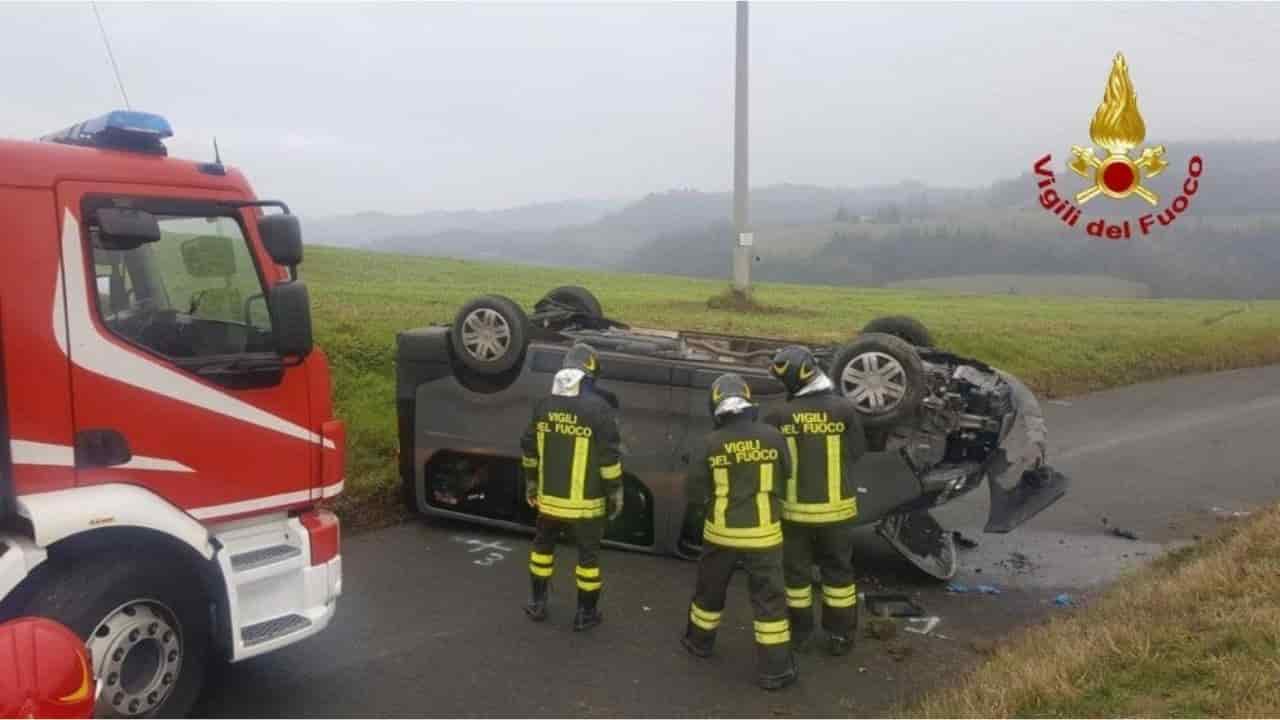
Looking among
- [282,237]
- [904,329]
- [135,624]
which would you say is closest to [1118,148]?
[904,329]

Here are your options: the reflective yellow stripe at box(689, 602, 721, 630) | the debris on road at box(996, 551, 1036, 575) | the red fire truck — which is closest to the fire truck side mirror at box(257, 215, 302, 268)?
the red fire truck

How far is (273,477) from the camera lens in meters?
4.30

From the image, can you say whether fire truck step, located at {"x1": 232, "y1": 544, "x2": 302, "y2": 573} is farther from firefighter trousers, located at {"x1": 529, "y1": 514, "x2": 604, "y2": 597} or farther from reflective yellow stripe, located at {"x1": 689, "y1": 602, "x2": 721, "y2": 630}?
reflective yellow stripe, located at {"x1": 689, "y1": 602, "x2": 721, "y2": 630}

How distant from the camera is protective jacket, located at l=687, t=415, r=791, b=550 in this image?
190 inches

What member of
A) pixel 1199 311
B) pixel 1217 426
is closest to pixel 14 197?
pixel 1217 426

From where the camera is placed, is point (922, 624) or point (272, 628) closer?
point (272, 628)

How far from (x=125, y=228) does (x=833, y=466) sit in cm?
356

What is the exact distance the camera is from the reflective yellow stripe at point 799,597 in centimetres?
526

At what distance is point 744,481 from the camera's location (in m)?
4.81

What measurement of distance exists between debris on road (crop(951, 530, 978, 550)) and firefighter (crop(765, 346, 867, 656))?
251cm

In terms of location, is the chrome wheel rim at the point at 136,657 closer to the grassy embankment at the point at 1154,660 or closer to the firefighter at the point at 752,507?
the firefighter at the point at 752,507

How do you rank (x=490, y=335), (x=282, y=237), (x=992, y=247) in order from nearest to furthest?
(x=282, y=237)
(x=490, y=335)
(x=992, y=247)

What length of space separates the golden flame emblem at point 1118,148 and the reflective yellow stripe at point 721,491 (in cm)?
523

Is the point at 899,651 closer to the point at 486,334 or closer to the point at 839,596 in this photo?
the point at 839,596
